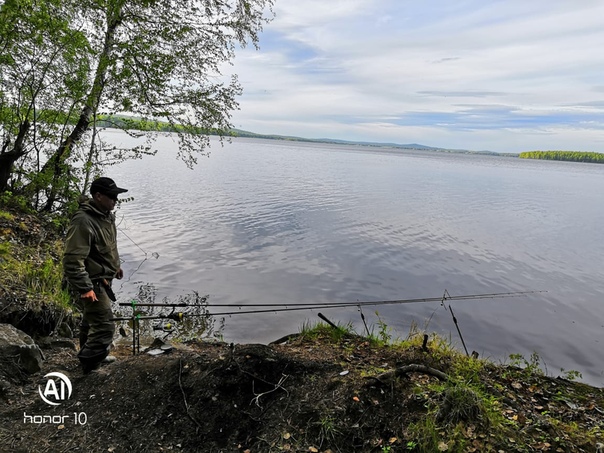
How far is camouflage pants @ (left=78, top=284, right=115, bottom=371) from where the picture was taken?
5.13 metres

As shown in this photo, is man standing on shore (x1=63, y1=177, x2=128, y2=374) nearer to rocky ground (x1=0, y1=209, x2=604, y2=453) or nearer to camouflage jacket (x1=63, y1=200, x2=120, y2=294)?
camouflage jacket (x1=63, y1=200, x2=120, y2=294)

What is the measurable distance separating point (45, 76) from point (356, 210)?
65.2 feet

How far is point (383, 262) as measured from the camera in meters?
15.8

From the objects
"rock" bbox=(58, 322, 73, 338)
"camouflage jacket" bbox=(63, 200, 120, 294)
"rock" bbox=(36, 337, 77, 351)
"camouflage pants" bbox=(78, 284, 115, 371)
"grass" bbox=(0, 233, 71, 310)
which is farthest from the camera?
"rock" bbox=(58, 322, 73, 338)

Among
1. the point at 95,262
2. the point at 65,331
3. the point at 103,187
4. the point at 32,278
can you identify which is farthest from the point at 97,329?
the point at 32,278

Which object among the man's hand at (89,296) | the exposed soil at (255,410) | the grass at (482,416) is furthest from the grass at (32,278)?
the grass at (482,416)

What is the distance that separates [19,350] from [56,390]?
0.74 metres

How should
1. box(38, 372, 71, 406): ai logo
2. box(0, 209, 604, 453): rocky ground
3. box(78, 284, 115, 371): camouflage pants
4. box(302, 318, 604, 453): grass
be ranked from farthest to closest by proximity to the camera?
box(78, 284, 115, 371): camouflage pants → box(38, 372, 71, 406): ai logo → box(0, 209, 604, 453): rocky ground → box(302, 318, 604, 453): grass

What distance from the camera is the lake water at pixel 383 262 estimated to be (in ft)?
34.6

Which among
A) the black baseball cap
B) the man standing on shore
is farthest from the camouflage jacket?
the black baseball cap

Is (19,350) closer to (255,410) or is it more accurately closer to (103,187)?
(103,187)

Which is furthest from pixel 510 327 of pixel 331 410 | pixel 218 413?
pixel 218 413

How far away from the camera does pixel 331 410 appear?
13.8 feet

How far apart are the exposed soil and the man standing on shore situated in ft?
1.39
